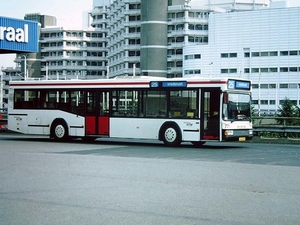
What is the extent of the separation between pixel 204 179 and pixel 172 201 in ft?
9.15

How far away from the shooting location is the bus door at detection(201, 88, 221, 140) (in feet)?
64.1

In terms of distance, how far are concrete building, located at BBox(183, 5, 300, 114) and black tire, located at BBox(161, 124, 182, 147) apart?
67668 mm

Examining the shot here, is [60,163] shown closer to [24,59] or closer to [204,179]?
[204,179]

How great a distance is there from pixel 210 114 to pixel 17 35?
599 inches

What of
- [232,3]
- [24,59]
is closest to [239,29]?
[232,3]

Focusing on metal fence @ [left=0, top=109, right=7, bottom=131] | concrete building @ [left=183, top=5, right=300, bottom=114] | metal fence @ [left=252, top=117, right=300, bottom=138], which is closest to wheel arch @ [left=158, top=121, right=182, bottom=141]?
metal fence @ [left=252, top=117, right=300, bottom=138]

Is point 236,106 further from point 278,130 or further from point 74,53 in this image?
point 74,53

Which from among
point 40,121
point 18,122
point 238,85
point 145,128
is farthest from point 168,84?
point 18,122

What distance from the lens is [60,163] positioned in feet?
44.9

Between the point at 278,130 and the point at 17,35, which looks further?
the point at 17,35

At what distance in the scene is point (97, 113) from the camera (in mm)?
22281

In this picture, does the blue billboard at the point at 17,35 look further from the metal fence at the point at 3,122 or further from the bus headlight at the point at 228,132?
the bus headlight at the point at 228,132

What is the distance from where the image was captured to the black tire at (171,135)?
20297mm

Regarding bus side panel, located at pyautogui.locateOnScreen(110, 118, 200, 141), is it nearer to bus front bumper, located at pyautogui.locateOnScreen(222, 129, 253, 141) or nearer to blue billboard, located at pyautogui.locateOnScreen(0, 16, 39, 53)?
bus front bumper, located at pyautogui.locateOnScreen(222, 129, 253, 141)
